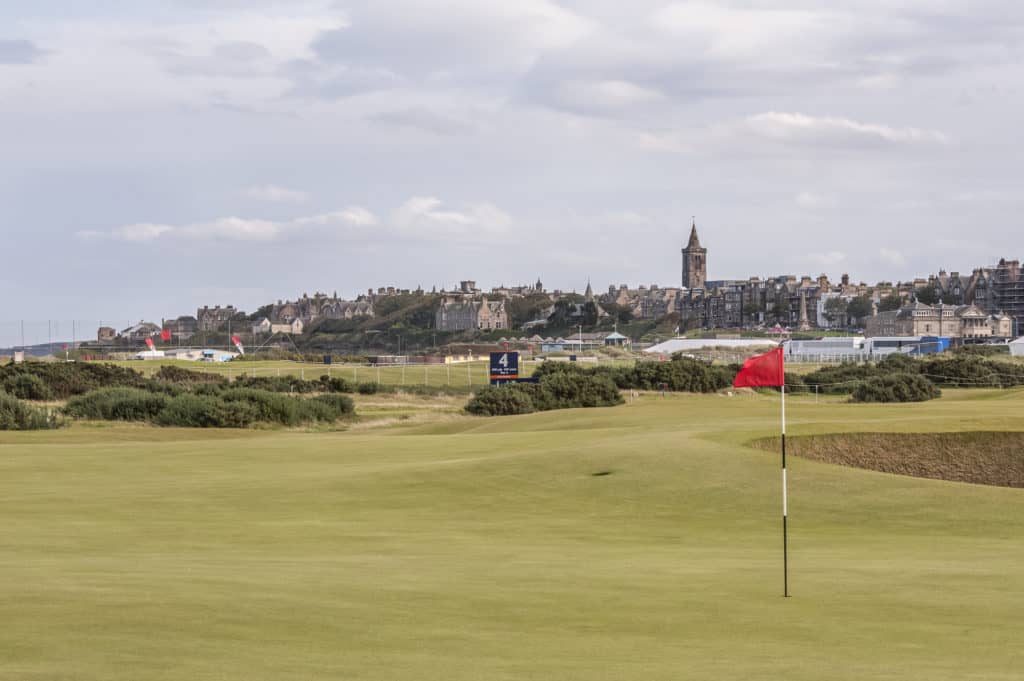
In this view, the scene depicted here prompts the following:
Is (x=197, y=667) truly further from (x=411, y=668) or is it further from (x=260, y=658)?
(x=411, y=668)

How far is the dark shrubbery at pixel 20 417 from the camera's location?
39875 millimetres

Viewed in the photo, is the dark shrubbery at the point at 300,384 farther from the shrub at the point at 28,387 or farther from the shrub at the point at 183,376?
the shrub at the point at 28,387

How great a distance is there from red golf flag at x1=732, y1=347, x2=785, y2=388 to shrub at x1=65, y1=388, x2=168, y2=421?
34.1 metres

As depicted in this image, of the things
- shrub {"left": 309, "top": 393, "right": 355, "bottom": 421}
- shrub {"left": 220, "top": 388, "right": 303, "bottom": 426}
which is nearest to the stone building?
shrub {"left": 309, "top": 393, "right": 355, "bottom": 421}

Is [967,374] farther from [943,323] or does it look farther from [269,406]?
[943,323]

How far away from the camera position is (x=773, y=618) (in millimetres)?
10039

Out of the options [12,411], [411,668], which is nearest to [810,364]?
[12,411]

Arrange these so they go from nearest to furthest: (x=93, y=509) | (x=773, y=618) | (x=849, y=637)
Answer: (x=849, y=637)
(x=773, y=618)
(x=93, y=509)

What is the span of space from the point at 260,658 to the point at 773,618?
4080mm

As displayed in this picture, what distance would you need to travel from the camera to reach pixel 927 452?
21766 millimetres

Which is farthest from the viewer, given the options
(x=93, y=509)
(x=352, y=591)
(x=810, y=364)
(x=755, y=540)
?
(x=810, y=364)

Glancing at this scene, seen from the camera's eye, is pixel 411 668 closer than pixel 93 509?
Yes

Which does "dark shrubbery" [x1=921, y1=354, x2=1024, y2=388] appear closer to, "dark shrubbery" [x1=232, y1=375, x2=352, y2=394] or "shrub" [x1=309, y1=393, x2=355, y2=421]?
"dark shrubbery" [x1=232, y1=375, x2=352, y2=394]

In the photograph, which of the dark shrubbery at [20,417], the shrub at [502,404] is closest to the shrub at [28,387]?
the dark shrubbery at [20,417]
